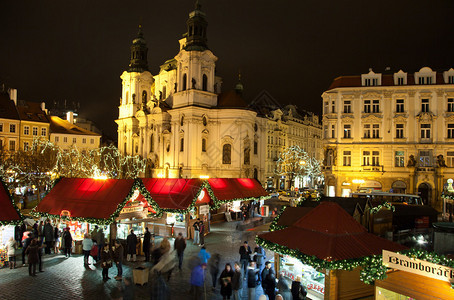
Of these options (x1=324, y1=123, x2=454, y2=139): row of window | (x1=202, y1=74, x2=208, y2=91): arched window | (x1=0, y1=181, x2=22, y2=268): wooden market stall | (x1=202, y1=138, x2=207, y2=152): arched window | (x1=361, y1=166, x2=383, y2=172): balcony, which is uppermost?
(x1=202, y1=74, x2=208, y2=91): arched window

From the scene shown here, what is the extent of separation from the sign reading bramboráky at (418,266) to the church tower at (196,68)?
4517cm

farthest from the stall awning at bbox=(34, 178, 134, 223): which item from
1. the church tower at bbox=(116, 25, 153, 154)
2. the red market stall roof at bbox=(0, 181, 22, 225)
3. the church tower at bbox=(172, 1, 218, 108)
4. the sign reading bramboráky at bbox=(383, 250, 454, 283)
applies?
the church tower at bbox=(116, 25, 153, 154)

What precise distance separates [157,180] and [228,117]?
29742 millimetres

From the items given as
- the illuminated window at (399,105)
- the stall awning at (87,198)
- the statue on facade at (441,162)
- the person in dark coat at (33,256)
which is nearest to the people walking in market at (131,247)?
the stall awning at (87,198)

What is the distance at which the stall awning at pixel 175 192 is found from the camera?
838 inches

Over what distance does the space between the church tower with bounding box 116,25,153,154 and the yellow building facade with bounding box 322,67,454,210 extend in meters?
35.4

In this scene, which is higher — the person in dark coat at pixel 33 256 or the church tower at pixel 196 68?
the church tower at pixel 196 68

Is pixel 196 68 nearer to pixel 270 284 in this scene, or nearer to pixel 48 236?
pixel 48 236

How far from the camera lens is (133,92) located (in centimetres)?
6531

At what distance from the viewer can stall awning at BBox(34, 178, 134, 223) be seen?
17.3m

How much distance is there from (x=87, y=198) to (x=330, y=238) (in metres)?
12.8

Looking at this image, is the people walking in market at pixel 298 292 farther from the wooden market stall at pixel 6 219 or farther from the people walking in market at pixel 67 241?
the wooden market stall at pixel 6 219

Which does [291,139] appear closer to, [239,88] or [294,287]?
[239,88]

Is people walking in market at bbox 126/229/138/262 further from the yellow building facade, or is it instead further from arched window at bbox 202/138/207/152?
arched window at bbox 202/138/207/152
